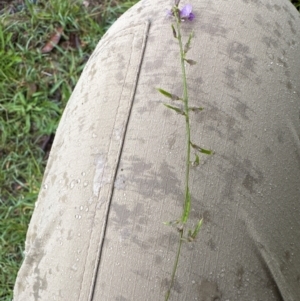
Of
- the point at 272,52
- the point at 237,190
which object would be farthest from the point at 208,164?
the point at 272,52

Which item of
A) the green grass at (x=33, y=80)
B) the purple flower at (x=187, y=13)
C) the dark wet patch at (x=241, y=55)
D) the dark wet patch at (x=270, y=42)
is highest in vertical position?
the dark wet patch at (x=270, y=42)

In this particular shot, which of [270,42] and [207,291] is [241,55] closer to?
[270,42]

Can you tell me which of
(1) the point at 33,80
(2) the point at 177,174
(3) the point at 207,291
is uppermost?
(2) the point at 177,174

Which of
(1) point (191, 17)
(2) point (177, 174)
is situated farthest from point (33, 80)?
(2) point (177, 174)

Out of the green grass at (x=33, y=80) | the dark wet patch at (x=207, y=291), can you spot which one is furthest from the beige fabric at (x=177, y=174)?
the green grass at (x=33, y=80)

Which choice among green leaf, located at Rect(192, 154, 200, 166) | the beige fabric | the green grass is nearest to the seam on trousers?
the beige fabric

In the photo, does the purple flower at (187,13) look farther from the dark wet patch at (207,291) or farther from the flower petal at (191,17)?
the dark wet patch at (207,291)

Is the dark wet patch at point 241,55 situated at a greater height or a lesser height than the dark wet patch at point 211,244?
greater
